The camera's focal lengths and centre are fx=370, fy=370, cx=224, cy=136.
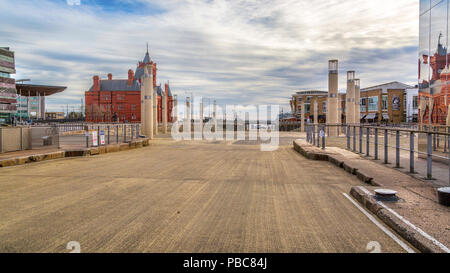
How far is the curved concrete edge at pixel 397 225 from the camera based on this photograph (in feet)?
14.3

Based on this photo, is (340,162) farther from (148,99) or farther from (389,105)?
(389,105)

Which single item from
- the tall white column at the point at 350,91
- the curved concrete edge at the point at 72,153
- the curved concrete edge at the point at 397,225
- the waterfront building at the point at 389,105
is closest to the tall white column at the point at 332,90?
the tall white column at the point at 350,91

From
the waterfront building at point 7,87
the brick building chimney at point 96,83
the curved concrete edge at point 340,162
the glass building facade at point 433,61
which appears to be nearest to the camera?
the curved concrete edge at point 340,162

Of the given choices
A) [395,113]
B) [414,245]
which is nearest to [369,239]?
[414,245]

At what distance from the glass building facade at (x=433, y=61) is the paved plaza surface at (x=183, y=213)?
5.33m

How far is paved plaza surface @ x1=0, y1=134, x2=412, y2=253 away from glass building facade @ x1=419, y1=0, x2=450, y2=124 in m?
5.33

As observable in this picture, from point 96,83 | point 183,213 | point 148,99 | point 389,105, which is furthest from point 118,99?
point 183,213

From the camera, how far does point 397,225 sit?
5.16 meters

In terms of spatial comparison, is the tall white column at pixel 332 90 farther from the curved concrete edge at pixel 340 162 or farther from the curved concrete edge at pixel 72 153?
the curved concrete edge at pixel 72 153

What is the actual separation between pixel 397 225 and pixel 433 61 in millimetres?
10554

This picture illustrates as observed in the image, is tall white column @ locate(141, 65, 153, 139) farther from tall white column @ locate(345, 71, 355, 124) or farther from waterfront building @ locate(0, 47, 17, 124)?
waterfront building @ locate(0, 47, 17, 124)

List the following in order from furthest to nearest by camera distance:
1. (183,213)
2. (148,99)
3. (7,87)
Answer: (7,87)
(148,99)
(183,213)

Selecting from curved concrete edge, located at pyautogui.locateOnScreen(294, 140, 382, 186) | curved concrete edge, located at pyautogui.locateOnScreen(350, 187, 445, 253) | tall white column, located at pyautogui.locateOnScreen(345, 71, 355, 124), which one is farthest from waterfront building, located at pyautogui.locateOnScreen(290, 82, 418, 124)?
curved concrete edge, located at pyautogui.locateOnScreen(350, 187, 445, 253)

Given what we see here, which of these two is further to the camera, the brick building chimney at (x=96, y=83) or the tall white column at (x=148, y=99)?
the brick building chimney at (x=96, y=83)
